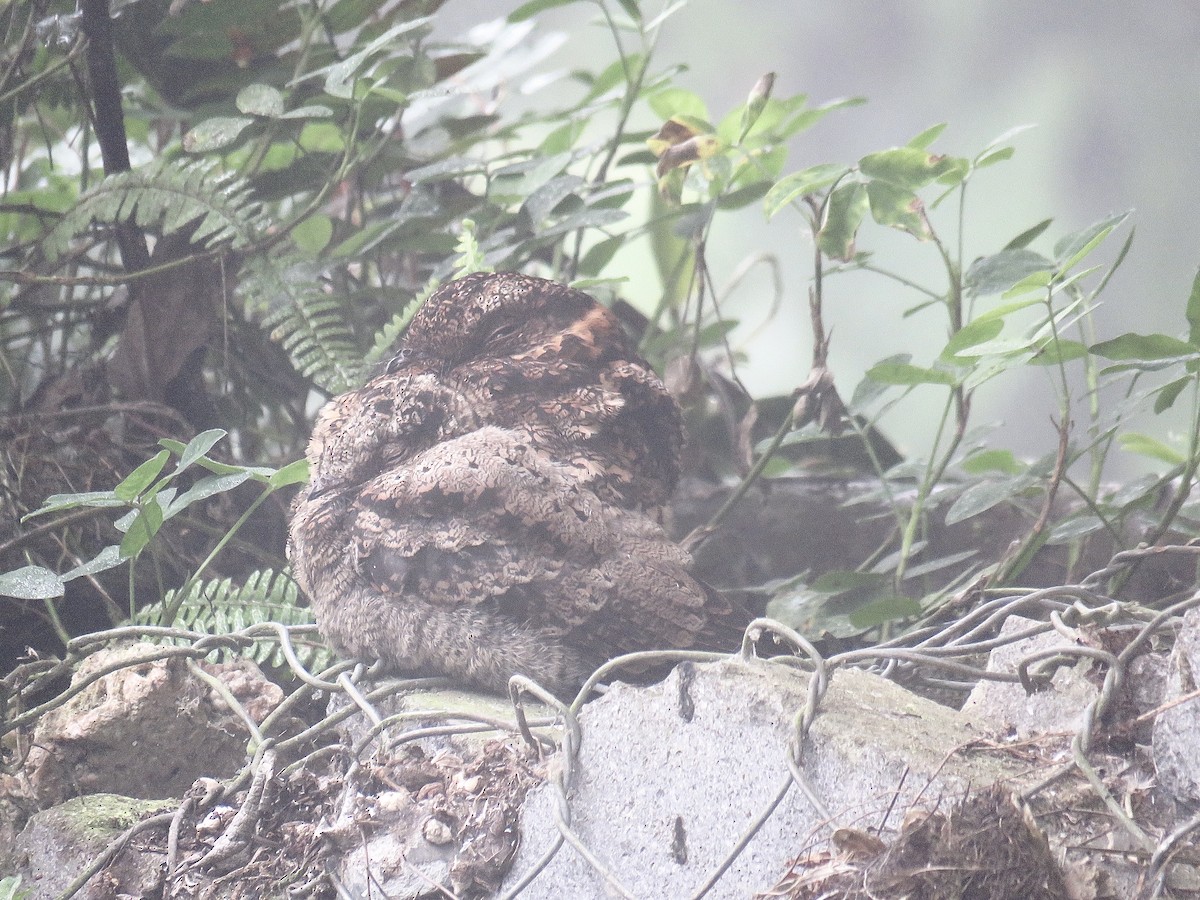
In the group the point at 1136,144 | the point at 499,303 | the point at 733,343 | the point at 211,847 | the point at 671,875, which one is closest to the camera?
the point at 671,875

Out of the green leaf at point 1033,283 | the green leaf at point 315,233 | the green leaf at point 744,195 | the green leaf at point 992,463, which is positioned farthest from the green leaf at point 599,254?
the green leaf at point 1033,283

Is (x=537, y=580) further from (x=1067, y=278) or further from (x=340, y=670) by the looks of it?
(x=1067, y=278)

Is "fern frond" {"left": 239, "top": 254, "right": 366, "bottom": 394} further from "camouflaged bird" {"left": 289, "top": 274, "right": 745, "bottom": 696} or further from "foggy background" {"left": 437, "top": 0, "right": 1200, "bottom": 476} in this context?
"foggy background" {"left": 437, "top": 0, "right": 1200, "bottom": 476}

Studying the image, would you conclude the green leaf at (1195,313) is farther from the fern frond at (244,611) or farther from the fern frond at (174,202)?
the fern frond at (174,202)

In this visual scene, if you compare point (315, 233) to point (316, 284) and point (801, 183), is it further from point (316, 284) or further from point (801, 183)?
point (801, 183)

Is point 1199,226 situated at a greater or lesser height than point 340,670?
greater

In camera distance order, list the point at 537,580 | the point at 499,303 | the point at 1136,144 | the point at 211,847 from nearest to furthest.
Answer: the point at 211,847 < the point at 537,580 < the point at 499,303 < the point at 1136,144

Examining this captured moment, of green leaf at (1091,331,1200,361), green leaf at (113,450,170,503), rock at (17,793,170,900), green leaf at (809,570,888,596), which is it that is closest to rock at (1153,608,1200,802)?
green leaf at (1091,331,1200,361)

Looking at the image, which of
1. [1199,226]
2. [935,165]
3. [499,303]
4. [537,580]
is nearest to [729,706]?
[537,580]
